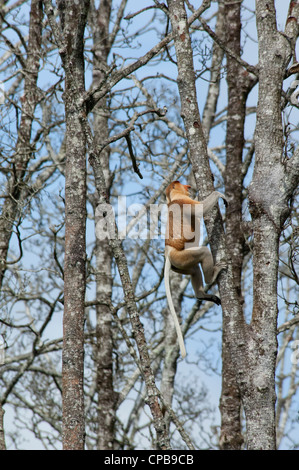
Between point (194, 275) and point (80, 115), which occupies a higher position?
point (80, 115)

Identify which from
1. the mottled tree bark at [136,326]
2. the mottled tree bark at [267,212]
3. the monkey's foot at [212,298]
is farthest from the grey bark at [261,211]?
the monkey's foot at [212,298]

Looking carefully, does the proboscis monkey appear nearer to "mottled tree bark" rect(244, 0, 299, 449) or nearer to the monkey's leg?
the monkey's leg

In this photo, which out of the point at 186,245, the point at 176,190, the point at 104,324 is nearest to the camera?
the point at 186,245

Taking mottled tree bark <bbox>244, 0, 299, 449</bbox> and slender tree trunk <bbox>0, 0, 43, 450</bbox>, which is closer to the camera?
mottled tree bark <bbox>244, 0, 299, 449</bbox>

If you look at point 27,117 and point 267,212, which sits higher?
point 27,117

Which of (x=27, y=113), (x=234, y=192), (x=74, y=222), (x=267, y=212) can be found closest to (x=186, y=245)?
(x=74, y=222)

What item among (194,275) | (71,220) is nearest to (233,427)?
(194,275)

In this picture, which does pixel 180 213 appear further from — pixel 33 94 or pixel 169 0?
pixel 33 94

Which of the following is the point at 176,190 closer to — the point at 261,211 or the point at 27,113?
the point at 261,211

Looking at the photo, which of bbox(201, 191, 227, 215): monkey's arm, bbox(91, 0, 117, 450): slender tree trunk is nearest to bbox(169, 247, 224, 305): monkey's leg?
bbox(201, 191, 227, 215): monkey's arm

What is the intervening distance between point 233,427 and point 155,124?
5936 mm

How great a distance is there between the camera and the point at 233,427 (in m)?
7.48

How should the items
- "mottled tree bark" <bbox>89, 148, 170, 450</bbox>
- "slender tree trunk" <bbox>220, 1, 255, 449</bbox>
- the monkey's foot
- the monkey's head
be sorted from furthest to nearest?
"slender tree trunk" <bbox>220, 1, 255, 449</bbox> → the monkey's head → the monkey's foot → "mottled tree bark" <bbox>89, 148, 170, 450</bbox>

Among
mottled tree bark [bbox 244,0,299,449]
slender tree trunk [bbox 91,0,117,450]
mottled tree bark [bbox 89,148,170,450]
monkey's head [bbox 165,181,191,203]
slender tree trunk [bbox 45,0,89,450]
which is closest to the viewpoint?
mottled tree bark [bbox 244,0,299,449]
